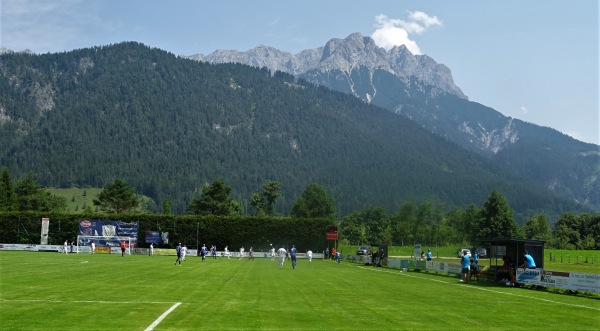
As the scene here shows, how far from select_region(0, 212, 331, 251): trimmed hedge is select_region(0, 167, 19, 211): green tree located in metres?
29.9

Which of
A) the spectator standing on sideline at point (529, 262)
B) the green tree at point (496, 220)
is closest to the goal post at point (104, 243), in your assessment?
the spectator standing on sideline at point (529, 262)

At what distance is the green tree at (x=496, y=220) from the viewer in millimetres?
122875

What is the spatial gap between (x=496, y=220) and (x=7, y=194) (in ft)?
349

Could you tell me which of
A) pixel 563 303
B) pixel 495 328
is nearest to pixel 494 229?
pixel 563 303

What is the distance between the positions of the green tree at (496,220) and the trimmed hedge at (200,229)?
41740mm

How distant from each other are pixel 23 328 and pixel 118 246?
79351 mm

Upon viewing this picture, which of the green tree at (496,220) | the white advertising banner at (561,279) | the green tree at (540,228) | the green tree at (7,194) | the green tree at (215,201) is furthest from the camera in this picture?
the green tree at (540,228)

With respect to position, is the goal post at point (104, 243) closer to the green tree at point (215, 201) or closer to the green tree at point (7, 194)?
the green tree at point (7, 194)

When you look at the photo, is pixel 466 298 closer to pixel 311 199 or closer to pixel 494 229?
pixel 494 229

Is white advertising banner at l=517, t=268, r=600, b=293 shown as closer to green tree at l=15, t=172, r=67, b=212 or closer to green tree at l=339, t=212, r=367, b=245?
green tree at l=15, t=172, r=67, b=212

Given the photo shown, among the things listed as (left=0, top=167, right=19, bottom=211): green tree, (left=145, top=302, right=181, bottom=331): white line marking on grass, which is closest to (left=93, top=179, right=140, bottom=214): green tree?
(left=0, top=167, right=19, bottom=211): green tree

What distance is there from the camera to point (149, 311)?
682 inches

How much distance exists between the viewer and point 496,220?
124 metres

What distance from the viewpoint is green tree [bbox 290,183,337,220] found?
160 m
